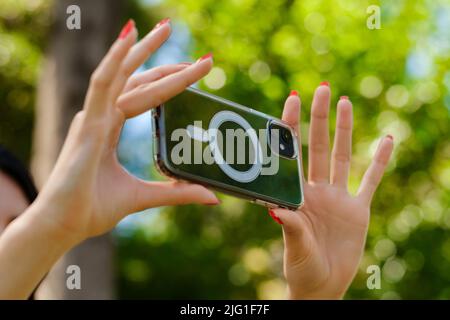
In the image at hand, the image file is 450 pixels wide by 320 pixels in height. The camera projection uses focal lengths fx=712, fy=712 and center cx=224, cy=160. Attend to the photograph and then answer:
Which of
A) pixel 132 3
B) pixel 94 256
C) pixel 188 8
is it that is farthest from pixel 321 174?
pixel 132 3

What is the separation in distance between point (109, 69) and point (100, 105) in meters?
0.10

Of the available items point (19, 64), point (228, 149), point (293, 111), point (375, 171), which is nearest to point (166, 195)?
point (228, 149)

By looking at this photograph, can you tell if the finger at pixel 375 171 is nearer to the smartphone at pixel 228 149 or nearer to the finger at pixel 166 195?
the smartphone at pixel 228 149

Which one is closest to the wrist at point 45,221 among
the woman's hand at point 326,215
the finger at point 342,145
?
the woman's hand at point 326,215

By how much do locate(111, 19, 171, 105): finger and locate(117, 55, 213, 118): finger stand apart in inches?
4.0

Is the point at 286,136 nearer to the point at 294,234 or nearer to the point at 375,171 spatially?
the point at 294,234

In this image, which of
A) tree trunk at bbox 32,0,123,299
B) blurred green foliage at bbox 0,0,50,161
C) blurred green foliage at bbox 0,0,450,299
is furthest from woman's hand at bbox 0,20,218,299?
blurred green foliage at bbox 0,0,50,161

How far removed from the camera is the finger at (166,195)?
2016mm

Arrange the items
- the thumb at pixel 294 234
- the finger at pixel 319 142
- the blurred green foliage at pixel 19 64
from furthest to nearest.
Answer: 1. the blurred green foliage at pixel 19 64
2. the finger at pixel 319 142
3. the thumb at pixel 294 234

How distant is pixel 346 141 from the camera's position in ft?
9.05

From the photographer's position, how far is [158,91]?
6.49ft

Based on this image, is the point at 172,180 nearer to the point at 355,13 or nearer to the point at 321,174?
the point at 321,174

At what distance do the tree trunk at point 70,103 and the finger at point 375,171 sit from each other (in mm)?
3737

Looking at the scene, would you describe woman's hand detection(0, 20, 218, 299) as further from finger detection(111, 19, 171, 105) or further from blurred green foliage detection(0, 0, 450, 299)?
blurred green foliage detection(0, 0, 450, 299)
